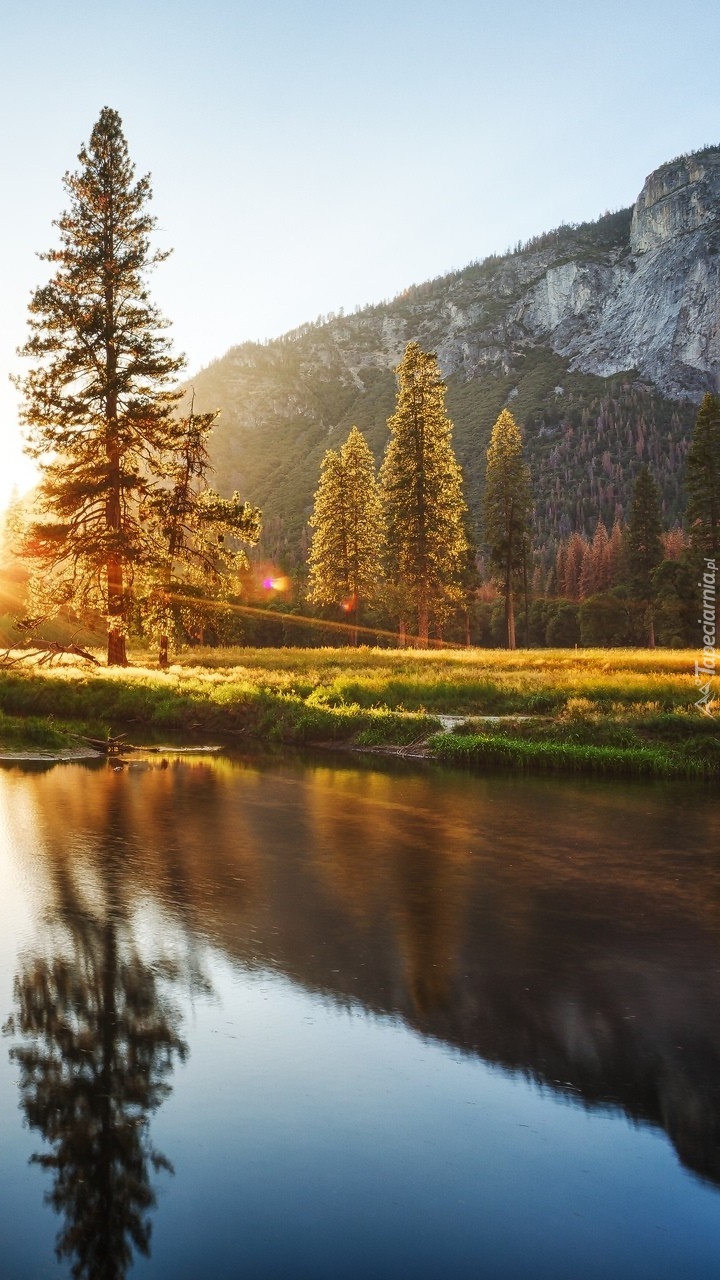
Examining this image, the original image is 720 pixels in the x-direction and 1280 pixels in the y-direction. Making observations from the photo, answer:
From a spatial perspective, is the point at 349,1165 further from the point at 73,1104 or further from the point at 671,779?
the point at 671,779

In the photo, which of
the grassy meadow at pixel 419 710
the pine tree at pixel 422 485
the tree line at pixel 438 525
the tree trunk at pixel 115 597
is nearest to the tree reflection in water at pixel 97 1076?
the grassy meadow at pixel 419 710

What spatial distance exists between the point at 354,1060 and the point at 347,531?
189 ft

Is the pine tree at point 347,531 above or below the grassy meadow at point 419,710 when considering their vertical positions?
above

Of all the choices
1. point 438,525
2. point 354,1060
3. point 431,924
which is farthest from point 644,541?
point 354,1060

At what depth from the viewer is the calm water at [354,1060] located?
4160 millimetres

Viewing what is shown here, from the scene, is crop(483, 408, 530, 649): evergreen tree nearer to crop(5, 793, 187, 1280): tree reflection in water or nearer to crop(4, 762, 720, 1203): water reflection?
crop(4, 762, 720, 1203): water reflection

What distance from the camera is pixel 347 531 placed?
62312mm

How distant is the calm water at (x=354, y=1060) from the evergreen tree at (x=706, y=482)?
185 feet

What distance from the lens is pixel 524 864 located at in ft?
37.5

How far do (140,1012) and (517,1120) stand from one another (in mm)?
2973

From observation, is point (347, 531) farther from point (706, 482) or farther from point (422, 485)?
point (706, 482)

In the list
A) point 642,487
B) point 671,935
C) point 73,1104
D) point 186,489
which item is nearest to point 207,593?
point 186,489

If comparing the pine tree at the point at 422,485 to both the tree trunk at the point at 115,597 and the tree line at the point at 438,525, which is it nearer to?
the tree line at the point at 438,525

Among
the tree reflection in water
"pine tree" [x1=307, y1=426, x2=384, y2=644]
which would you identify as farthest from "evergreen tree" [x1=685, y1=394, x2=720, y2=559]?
the tree reflection in water
